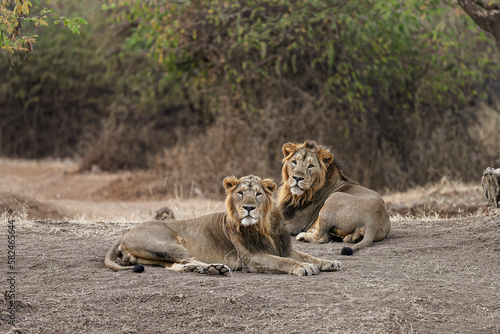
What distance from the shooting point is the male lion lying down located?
210 inches

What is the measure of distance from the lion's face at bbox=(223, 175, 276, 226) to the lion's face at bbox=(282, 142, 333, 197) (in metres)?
1.80

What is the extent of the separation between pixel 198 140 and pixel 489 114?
6536 millimetres

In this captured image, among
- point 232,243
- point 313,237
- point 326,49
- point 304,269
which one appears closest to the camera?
point 304,269

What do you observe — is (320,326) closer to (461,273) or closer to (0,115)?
(461,273)

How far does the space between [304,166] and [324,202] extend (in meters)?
0.50

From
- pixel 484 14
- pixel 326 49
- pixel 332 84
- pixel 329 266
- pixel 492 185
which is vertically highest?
pixel 484 14

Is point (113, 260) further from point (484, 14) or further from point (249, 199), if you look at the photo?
point (484, 14)

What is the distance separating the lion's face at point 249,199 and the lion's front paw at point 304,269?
1.55 ft

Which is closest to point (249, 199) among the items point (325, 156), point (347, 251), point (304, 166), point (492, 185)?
point (347, 251)

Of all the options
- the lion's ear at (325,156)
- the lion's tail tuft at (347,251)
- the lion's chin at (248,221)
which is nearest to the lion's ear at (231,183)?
the lion's chin at (248,221)

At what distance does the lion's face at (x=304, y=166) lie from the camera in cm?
730

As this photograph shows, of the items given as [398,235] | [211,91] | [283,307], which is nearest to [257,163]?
[211,91]

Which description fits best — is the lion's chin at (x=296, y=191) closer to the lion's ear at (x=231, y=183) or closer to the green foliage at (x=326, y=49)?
the lion's ear at (x=231, y=183)

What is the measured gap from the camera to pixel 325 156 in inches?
293
